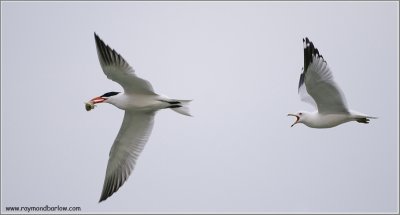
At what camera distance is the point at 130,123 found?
39.0 feet

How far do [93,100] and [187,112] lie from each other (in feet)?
5.29

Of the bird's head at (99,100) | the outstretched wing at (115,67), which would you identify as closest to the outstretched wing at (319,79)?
the outstretched wing at (115,67)

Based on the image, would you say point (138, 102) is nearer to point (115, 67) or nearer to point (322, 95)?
point (115, 67)

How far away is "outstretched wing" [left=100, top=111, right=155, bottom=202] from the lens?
11898mm

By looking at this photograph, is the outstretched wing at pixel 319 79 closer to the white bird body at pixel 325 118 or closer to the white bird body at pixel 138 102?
the white bird body at pixel 325 118

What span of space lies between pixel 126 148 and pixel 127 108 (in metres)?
1.19

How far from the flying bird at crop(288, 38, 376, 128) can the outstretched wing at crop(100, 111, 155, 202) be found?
2815 millimetres

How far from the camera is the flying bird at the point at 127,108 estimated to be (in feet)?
33.9

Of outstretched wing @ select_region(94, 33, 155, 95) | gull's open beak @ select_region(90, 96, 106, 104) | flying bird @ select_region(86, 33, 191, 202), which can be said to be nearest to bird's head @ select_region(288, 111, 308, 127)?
flying bird @ select_region(86, 33, 191, 202)

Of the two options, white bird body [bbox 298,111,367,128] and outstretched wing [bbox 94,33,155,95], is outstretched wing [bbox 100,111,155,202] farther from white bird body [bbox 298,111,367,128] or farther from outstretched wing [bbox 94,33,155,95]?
white bird body [bbox 298,111,367,128]

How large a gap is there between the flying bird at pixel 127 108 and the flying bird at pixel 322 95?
2.12 metres

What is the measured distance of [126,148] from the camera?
1208 centimetres

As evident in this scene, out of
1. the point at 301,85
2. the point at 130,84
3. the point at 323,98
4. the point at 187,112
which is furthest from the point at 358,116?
the point at 130,84

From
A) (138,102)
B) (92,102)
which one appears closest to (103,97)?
(92,102)
